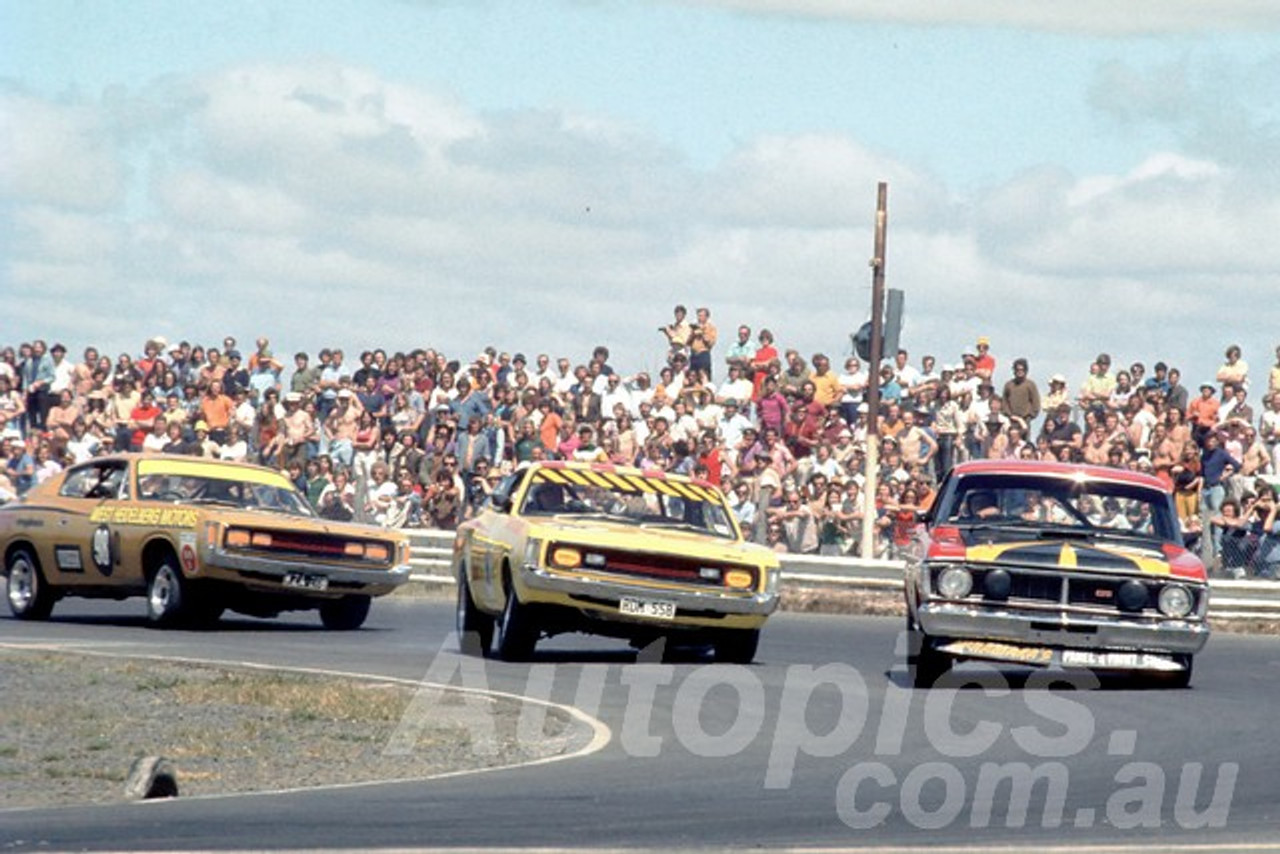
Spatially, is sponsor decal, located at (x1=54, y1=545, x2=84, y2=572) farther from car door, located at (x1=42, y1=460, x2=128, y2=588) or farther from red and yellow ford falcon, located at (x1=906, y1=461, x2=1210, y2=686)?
red and yellow ford falcon, located at (x1=906, y1=461, x2=1210, y2=686)

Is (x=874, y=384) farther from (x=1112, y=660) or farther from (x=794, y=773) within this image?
(x=794, y=773)

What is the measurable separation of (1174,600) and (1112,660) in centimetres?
56

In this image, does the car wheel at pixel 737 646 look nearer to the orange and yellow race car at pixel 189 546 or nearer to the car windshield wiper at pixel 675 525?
the car windshield wiper at pixel 675 525

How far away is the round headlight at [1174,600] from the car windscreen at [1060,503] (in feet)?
2.95

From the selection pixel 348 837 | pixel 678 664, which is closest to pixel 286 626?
pixel 678 664

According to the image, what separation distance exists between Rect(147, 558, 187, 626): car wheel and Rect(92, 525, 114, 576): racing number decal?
0.39 m

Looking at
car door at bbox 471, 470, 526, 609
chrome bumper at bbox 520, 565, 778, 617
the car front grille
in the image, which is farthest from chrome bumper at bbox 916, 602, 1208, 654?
car door at bbox 471, 470, 526, 609

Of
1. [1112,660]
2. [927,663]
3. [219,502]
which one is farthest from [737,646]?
[219,502]

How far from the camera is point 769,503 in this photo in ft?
88.8

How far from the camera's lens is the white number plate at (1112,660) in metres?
16.6

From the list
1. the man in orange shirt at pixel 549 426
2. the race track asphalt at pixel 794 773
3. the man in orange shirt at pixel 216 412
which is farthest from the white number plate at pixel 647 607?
the man in orange shirt at pixel 216 412

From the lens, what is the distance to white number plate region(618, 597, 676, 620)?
1759cm

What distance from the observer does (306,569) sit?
67.9ft

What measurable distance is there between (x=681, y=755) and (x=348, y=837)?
3524mm
